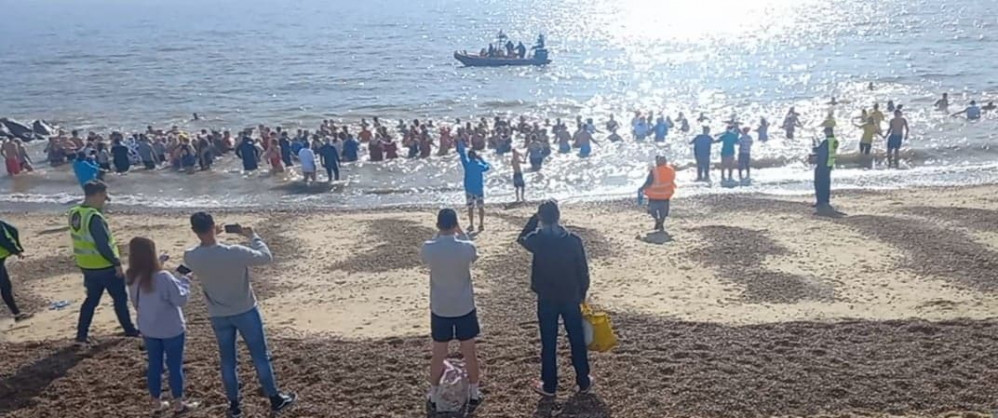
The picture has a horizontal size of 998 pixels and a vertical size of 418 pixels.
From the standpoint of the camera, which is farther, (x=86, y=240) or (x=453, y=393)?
(x=86, y=240)

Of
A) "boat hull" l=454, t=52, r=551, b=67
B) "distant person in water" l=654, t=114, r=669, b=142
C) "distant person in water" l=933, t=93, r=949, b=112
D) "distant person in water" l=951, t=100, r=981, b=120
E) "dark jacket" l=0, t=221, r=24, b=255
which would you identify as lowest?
"dark jacket" l=0, t=221, r=24, b=255

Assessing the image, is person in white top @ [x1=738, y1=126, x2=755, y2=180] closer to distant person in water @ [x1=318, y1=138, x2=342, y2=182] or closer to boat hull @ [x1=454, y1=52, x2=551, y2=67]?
distant person in water @ [x1=318, y1=138, x2=342, y2=182]

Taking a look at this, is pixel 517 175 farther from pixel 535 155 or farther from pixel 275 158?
pixel 275 158

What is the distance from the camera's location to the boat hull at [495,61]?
6150cm

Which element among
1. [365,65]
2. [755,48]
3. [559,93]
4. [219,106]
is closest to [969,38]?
[755,48]

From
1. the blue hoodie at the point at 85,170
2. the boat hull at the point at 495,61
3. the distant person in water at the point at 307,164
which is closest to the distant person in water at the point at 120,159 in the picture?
the distant person in water at the point at 307,164

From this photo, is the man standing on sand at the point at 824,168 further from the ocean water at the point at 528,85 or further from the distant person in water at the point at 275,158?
the distant person in water at the point at 275,158

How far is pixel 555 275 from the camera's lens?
7.62 m

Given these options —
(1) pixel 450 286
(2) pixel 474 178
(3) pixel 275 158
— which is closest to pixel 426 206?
(2) pixel 474 178

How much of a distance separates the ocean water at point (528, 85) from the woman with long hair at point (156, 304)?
1536 cm

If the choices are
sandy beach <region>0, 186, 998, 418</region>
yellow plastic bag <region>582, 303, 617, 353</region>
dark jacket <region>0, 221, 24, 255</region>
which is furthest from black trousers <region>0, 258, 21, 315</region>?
yellow plastic bag <region>582, 303, 617, 353</region>

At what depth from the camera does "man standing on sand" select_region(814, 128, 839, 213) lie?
17.7 metres

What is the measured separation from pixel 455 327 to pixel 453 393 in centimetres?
62

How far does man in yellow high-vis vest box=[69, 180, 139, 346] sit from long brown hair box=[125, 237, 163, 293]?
1.53m
